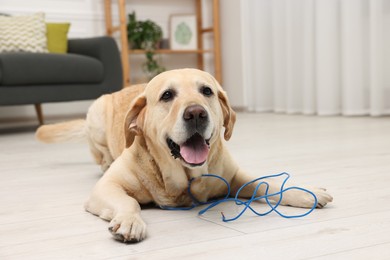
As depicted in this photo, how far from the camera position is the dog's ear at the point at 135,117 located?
1355 millimetres

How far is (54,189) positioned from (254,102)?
3.61 metres

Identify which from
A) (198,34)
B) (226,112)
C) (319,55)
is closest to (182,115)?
(226,112)

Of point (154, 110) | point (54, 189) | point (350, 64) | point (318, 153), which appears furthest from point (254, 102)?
point (154, 110)

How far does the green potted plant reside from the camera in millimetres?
5043

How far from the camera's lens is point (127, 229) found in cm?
107

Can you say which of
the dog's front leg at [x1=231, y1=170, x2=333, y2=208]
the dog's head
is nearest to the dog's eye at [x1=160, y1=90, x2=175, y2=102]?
the dog's head

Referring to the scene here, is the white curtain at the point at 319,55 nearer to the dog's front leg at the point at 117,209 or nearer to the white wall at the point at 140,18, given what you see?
the white wall at the point at 140,18

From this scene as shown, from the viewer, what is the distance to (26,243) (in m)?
1.12

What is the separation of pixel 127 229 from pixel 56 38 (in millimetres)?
3542

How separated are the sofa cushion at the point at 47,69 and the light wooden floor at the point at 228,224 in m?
1.21

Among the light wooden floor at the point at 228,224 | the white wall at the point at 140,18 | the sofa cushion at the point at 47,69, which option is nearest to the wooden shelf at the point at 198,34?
the white wall at the point at 140,18

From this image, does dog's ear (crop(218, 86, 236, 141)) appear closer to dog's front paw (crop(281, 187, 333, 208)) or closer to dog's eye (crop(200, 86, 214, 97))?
dog's eye (crop(200, 86, 214, 97))

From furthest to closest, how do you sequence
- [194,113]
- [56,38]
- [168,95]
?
[56,38], [168,95], [194,113]

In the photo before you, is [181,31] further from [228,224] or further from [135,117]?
[228,224]
